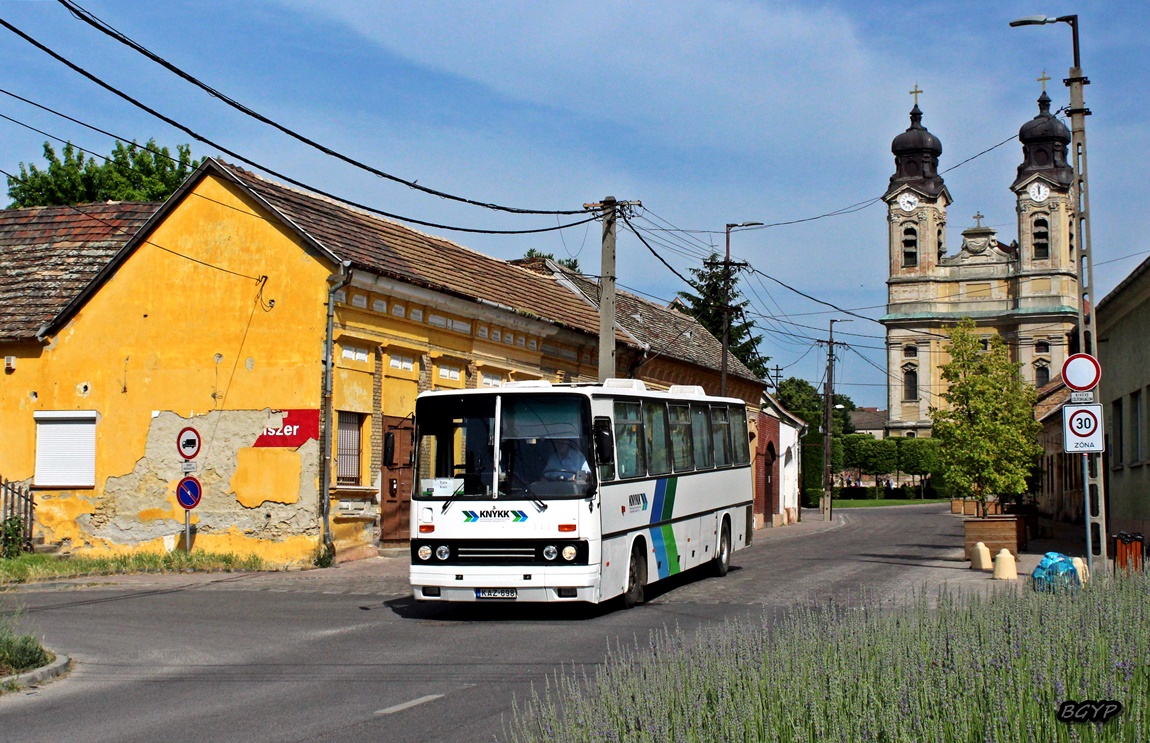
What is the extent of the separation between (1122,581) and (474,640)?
21.7 feet

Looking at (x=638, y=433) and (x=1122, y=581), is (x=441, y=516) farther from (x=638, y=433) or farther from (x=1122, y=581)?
(x=1122, y=581)

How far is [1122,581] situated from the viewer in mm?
9891

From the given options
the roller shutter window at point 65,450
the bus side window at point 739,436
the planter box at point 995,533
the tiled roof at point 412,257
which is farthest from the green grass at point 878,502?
the roller shutter window at point 65,450

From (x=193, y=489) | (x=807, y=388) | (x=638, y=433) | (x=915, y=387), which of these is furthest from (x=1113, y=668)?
(x=807, y=388)

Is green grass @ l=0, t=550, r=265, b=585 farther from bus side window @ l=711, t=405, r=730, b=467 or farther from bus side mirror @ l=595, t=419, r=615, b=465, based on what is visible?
bus side mirror @ l=595, t=419, r=615, b=465

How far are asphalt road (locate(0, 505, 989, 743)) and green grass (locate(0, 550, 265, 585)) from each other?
0.83 metres

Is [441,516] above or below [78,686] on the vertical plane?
above

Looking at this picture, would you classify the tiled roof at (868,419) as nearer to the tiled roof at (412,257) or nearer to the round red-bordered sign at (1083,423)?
the tiled roof at (412,257)

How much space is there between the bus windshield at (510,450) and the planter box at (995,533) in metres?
12.6

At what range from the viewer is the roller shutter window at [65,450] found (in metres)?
24.2

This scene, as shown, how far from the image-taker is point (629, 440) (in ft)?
54.2

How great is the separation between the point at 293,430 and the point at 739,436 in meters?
8.41

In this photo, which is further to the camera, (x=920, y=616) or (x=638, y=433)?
(x=638, y=433)

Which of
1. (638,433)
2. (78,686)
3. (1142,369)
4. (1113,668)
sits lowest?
(78,686)
